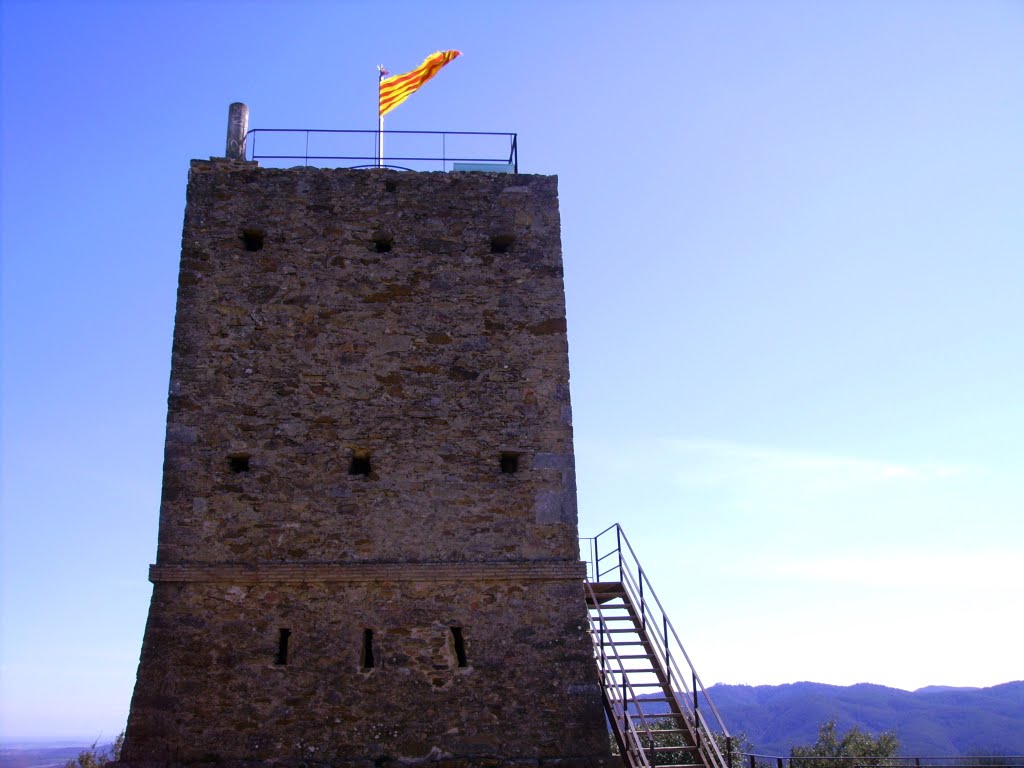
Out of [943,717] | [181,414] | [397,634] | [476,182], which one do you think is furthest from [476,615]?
[943,717]

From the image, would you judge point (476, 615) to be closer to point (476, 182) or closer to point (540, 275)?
point (540, 275)

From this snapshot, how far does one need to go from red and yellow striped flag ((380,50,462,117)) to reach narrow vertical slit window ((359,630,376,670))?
725 cm

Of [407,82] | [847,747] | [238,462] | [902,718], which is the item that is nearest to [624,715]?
[238,462]

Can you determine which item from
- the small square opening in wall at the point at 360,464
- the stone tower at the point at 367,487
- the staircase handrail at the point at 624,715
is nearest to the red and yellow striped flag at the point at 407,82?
the stone tower at the point at 367,487

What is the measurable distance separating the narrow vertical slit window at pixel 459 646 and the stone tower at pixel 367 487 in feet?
0.08

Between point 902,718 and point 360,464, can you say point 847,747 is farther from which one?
point 902,718

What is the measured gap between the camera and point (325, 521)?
1001 cm

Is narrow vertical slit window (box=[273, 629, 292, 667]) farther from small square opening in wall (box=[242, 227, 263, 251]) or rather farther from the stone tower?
small square opening in wall (box=[242, 227, 263, 251])

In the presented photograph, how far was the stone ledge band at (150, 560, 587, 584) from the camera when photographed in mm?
9766

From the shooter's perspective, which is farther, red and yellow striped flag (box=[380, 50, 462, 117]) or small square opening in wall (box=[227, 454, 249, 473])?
red and yellow striped flag (box=[380, 50, 462, 117])

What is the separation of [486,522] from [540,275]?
312 cm

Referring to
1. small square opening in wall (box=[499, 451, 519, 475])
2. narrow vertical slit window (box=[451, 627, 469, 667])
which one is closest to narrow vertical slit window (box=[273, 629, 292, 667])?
narrow vertical slit window (box=[451, 627, 469, 667])

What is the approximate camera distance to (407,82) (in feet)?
44.2

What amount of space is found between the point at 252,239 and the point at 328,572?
4187 mm
